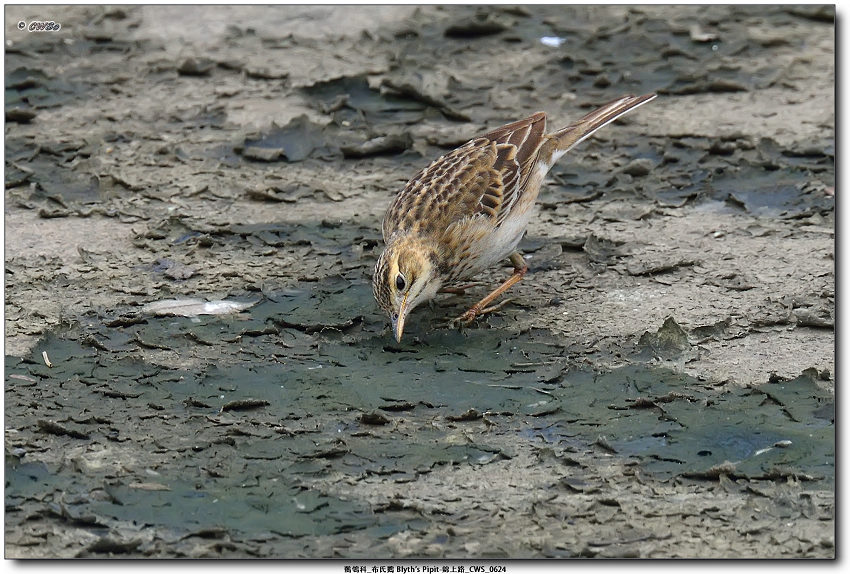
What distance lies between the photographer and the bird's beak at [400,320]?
7.54m

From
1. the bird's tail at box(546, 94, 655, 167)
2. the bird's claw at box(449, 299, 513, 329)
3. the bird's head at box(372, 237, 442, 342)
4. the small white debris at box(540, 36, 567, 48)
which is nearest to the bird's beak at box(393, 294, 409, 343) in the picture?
the bird's head at box(372, 237, 442, 342)

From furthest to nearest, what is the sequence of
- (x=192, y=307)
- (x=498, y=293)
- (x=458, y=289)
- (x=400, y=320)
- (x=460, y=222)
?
(x=458, y=289) < (x=498, y=293) < (x=192, y=307) < (x=460, y=222) < (x=400, y=320)

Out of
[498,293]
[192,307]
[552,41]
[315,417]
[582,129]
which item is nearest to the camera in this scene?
[315,417]

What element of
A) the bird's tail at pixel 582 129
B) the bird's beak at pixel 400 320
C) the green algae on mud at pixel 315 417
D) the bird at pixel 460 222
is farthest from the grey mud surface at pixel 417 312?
the bird's tail at pixel 582 129

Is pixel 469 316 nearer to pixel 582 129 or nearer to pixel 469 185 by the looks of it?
pixel 469 185

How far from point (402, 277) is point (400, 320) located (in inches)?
11.1

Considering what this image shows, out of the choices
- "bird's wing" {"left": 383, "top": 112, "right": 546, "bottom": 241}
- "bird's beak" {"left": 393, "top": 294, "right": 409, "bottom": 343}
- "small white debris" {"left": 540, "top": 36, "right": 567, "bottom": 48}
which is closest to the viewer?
"bird's beak" {"left": 393, "top": 294, "right": 409, "bottom": 343}

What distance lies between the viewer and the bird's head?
298 inches

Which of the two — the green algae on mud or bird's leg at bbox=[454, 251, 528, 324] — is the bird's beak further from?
bird's leg at bbox=[454, 251, 528, 324]

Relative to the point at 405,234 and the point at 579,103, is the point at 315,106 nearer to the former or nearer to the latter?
the point at 579,103

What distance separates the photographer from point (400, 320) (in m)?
7.57

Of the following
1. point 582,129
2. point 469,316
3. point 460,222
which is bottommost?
point 469,316

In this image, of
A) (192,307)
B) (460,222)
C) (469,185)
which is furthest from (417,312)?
(192,307)

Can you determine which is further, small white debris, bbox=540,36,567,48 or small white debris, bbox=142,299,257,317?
small white debris, bbox=540,36,567,48
